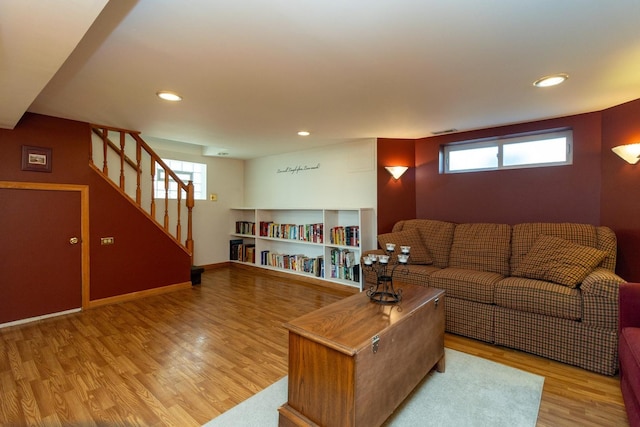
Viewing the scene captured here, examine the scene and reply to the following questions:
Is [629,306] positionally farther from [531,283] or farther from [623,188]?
[623,188]

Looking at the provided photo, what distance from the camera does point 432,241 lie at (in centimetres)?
369

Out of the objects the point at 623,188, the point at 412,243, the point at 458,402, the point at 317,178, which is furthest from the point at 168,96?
the point at 623,188

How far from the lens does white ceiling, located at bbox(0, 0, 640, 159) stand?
1.46 meters

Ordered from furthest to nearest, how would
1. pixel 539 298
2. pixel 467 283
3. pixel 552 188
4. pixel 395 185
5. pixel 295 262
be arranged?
pixel 295 262 < pixel 395 185 < pixel 552 188 < pixel 467 283 < pixel 539 298

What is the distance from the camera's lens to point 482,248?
332 cm

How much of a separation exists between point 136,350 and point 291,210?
130 inches

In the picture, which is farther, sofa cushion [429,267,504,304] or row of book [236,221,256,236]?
row of book [236,221,256,236]

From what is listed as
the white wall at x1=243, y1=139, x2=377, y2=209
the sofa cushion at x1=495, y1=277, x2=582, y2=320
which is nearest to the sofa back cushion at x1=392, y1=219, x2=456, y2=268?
the white wall at x1=243, y1=139, x2=377, y2=209

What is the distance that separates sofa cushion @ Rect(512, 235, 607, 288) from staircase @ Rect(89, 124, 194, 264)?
4344mm

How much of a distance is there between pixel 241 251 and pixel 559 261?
4.87 m

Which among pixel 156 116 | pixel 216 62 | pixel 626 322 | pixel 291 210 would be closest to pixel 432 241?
pixel 626 322

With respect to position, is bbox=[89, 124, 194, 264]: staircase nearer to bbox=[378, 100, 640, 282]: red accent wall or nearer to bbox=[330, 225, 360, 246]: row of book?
bbox=[330, 225, 360, 246]: row of book

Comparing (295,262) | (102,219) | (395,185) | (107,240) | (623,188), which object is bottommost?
(295,262)

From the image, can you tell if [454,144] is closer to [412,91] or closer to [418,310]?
[412,91]
